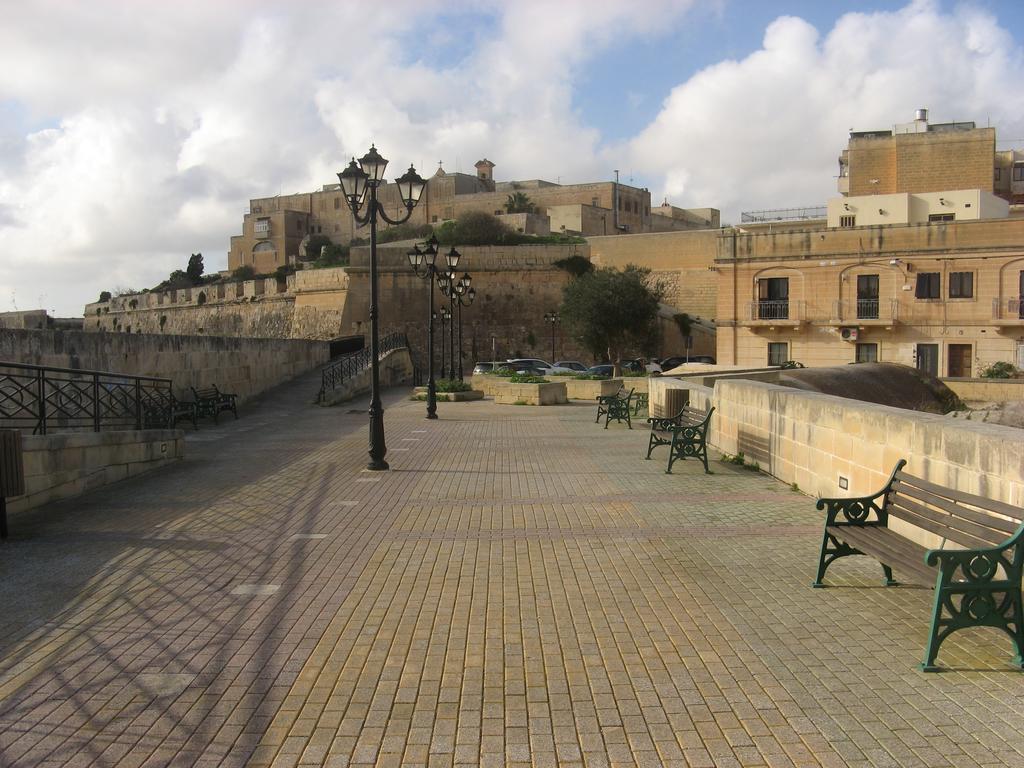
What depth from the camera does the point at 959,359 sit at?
117 feet

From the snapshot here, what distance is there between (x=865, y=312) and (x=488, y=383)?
19.3 m

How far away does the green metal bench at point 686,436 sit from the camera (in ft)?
34.1

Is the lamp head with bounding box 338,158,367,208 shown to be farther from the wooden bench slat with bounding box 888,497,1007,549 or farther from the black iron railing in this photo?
the black iron railing

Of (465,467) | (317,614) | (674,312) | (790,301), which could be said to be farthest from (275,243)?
(317,614)

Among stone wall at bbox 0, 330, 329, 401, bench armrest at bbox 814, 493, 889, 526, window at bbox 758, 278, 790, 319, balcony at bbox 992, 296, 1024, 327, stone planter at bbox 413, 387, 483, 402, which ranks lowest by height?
stone planter at bbox 413, 387, 483, 402

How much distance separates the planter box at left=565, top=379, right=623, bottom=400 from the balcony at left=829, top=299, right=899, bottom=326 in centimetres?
1627

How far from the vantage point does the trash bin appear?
22.9 feet

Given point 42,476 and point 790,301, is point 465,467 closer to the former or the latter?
point 42,476

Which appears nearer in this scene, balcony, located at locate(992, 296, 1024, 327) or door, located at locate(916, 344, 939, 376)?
balcony, located at locate(992, 296, 1024, 327)

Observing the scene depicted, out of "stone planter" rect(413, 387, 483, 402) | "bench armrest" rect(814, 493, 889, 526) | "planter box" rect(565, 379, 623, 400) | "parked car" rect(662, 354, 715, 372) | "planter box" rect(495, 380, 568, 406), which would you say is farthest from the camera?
"parked car" rect(662, 354, 715, 372)

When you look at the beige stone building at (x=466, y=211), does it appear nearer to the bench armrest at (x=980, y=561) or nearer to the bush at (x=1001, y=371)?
the bush at (x=1001, y=371)

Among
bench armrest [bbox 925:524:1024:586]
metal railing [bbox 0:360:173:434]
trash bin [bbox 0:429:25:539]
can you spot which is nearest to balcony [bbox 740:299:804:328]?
metal railing [bbox 0:360:173:434]

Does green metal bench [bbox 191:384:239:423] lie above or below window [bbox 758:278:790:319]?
below

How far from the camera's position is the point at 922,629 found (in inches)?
185
